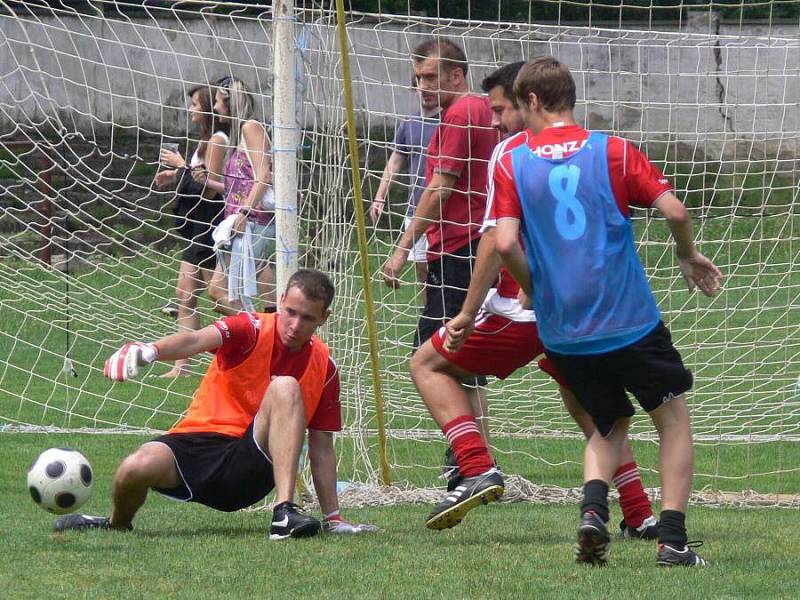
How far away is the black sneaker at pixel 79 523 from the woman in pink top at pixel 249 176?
1954mm

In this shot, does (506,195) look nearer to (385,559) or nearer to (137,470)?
(385,559)

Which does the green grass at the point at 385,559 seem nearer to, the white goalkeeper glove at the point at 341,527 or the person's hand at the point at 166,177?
the white goalkeeper glove at the point at 341,527

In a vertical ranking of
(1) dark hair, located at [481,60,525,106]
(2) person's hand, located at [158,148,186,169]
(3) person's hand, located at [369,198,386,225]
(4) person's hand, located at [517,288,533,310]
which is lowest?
(4) person's hand, located at [517,288,533,310]

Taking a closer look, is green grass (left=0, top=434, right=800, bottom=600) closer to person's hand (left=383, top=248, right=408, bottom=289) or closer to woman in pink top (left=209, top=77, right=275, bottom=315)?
person's hand (left=383, top=248, right=408, bottom=289)

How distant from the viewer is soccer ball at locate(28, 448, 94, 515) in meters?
5.59

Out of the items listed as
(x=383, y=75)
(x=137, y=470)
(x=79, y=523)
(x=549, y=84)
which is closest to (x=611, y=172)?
(x=549, y=84)

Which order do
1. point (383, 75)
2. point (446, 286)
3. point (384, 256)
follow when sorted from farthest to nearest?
point (383, 75), point (384, 256), point (446, 286)

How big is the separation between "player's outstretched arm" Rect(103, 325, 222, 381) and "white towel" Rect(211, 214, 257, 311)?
6.41ft

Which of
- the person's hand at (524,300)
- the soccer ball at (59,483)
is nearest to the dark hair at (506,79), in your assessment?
the person's hand at (524,300)

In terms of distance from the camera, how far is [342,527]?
5.84 metres

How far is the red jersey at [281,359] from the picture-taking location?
5.76 m

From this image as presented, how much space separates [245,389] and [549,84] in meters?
1.85

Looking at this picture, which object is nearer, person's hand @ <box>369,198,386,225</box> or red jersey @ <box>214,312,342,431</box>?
red jersey @ <box>214,312,342,431</box>

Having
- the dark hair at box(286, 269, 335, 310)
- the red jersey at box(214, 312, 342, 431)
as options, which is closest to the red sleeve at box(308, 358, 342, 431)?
the red jersey at box(214, 312, 342, 431)
